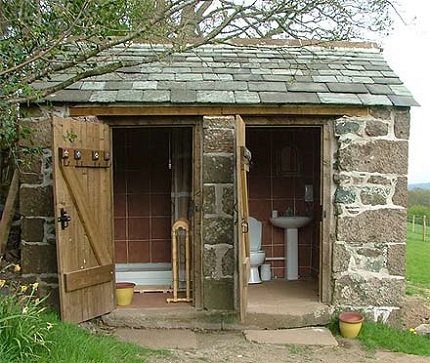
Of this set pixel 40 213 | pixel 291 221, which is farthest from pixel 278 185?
pixel 40 213

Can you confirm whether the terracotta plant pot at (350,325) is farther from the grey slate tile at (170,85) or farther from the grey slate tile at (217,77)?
the grey slate tile at (170,85)

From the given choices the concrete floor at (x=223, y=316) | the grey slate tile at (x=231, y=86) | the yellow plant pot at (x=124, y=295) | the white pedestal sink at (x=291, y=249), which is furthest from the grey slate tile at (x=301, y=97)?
the yellow plant pot at (x=124, y=295)

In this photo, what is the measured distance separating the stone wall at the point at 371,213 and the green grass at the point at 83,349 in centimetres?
210

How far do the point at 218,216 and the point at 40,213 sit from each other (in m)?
1.74

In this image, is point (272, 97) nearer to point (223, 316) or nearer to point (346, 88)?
point (346, 88)

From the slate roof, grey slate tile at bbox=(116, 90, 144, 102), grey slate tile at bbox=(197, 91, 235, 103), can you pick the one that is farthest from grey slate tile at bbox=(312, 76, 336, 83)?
grey slate tile at bbox=(116, 90, 144, 102)

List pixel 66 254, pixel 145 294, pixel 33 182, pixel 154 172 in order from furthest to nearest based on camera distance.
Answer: pixel 154 172 → pixel 145 294 → pixel 33 182 → pixel 66 254

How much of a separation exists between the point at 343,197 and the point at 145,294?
2.59m

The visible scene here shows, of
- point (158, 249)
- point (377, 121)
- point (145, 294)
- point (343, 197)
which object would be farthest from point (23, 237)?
point (377, 121)

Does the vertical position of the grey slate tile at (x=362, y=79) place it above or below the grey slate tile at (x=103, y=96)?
above

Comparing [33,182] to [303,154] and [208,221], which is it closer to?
[208,221]

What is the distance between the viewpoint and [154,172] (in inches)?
281

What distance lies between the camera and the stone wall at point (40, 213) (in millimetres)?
→ 5246

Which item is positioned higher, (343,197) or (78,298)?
(343,197)
